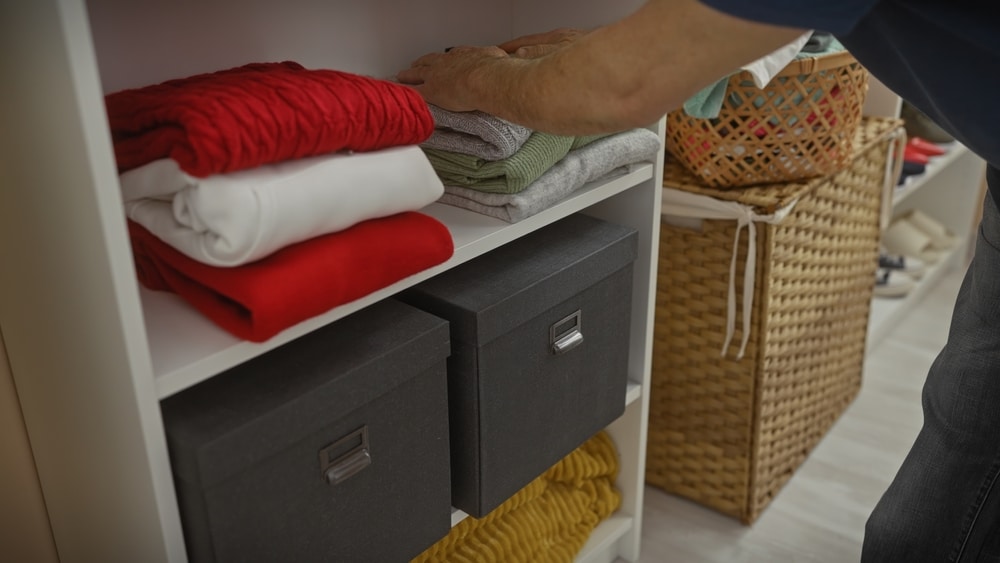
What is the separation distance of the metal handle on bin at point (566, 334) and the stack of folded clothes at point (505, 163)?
0.14 metres

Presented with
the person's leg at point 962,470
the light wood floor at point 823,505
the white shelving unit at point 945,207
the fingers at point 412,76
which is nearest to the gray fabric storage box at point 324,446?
the fingers at point 412,76

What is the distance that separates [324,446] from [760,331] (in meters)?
0.80

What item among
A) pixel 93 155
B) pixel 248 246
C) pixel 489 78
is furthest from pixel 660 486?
pixel 93 155

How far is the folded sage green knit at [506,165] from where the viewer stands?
1013 millimetres

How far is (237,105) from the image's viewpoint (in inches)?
29.1

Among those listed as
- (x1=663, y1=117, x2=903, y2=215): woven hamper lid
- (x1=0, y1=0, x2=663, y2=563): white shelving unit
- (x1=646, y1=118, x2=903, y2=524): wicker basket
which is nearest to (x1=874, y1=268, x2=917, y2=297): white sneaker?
(x1=646, y1=118, x2=903, y2=524): wicker basket

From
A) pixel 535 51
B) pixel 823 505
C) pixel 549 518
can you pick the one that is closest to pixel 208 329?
pixel 535 51

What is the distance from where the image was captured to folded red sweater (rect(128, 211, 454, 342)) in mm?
752

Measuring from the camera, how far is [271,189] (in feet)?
2.40

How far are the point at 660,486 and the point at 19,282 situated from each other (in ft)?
3.70

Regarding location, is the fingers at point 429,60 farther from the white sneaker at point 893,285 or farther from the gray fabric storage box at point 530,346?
the white sneaker at point 893,285

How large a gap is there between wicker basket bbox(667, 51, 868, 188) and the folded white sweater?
63 centimetres

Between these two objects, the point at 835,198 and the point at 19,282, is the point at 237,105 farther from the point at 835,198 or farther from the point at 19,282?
the point at 835,198

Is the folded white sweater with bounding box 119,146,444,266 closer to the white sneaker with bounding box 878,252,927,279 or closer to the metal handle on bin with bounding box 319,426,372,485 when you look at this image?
the metal handle on bin with bounding box 319,426,372,485
